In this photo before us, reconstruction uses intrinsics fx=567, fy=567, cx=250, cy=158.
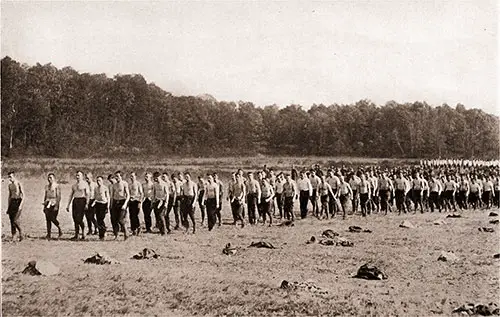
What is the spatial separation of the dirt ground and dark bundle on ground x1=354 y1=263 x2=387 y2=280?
0.40ft

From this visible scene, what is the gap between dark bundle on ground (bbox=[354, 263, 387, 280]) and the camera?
26.6ft

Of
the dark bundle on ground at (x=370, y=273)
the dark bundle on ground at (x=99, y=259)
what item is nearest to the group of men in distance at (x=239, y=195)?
the dark bundle on ground at (x=99, y=259)

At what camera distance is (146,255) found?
9.29 metres

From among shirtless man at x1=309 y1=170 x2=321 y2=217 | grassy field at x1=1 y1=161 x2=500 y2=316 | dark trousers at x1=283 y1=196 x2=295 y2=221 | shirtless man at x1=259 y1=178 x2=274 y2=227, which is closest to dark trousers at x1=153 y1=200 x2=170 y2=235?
grassy field at x1=1 y1=161 x2=500 y2=316

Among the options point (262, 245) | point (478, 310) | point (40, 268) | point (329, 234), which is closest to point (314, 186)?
point (329, 234)

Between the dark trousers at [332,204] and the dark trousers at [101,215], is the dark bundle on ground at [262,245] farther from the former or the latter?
the dark trousers at [332,204]

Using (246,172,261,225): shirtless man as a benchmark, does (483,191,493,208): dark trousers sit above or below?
below

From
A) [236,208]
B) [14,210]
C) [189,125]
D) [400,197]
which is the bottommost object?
[400,197]

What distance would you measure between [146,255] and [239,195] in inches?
167

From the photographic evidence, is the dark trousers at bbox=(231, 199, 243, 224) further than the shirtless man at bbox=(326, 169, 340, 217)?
No

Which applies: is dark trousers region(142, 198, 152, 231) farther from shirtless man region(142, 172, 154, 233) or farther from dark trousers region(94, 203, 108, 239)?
dark trousers region(94, 203, 108, 239)

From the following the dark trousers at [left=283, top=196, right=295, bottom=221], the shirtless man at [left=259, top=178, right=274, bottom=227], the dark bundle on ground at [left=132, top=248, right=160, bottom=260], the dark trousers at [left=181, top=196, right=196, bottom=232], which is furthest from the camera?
the dark trousers at [left=283, top=196, right=295, bottom=221]

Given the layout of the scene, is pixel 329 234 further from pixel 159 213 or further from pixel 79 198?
pixel 79 198

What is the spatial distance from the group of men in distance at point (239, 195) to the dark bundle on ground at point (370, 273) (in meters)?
4.73
